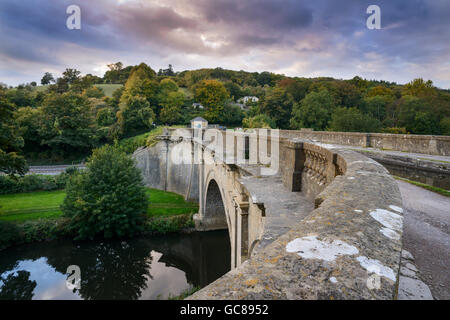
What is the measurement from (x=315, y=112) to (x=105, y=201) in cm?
2760

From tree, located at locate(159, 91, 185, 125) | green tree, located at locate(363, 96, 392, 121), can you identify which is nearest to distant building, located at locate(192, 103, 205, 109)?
tree, located at locate(159, 91, 185, 125)

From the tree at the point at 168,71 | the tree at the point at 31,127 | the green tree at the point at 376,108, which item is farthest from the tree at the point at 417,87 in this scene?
the tree at the point at 168,71

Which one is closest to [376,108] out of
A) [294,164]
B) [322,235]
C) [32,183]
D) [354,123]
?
[354,123]

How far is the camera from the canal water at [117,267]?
53.4ft

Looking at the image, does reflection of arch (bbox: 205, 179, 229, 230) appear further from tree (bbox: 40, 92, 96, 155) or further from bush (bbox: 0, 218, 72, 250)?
tree (bbox: 40, 92, 96, 155)

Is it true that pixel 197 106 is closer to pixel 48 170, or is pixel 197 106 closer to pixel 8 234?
pixel 48 170

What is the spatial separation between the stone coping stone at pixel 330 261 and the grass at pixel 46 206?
2384cm

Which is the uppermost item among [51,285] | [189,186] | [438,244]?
[438,244]

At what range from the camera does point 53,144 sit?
40.9m

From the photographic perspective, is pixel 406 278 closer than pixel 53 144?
Yes

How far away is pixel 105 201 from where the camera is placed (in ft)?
69.2
